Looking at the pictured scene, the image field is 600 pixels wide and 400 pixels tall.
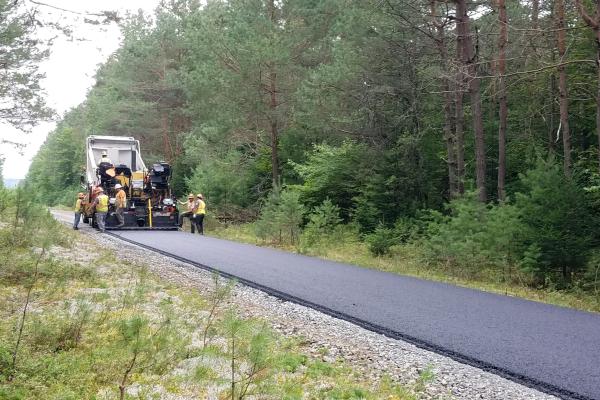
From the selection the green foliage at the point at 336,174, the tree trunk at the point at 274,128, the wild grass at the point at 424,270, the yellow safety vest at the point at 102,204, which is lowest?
the wild grass at the point at 424,270

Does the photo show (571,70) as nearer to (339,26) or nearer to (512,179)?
(512,179)

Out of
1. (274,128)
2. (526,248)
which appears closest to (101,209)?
(274,128)

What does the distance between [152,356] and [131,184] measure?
17196 millimetres

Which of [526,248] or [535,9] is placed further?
[535,9]

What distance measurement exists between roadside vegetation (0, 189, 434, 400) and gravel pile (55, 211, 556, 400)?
166 millimetres

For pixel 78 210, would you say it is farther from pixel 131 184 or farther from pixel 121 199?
pixel 131 184

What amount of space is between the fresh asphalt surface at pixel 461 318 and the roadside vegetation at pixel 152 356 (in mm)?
1064

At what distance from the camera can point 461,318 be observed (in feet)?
22.2

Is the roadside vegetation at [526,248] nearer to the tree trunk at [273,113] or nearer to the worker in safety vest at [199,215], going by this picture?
the worker in safety vest at [199,215]

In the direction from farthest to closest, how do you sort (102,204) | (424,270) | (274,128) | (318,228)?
(274,128) → (102,204) → (318,228) → (424,270)

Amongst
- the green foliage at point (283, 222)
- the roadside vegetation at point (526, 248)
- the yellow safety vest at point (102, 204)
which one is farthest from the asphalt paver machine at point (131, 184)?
the roadside vegetation at point (526, 248)

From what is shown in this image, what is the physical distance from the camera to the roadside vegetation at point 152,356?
409 cm

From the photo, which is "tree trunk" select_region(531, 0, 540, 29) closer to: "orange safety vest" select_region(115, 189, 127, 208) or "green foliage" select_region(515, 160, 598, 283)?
"green foliage" select_region(515, 160, 598, 283)

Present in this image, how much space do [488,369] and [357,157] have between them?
45.3ft
